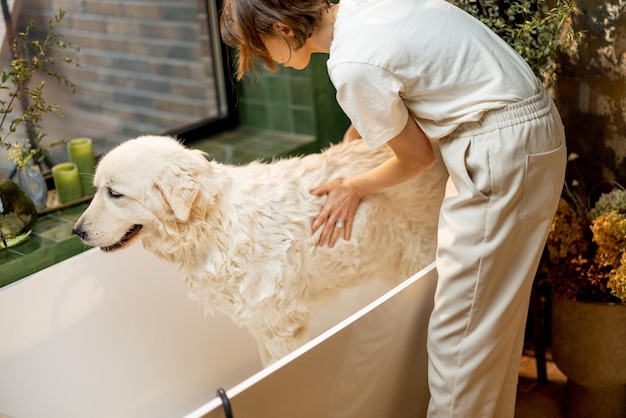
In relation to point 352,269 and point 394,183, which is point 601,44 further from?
point 352,269

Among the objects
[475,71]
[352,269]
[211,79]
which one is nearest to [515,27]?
[475,71]

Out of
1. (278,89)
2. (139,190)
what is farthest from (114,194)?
(278,89)

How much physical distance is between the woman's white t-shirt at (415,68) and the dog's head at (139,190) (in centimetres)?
42

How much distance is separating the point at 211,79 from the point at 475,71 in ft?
6.17

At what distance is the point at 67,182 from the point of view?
2340 mm

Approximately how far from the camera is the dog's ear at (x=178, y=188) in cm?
156

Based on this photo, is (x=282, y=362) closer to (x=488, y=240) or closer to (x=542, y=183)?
(x=488, y=240)

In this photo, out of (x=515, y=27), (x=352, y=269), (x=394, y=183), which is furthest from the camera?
(x=515, y=27)

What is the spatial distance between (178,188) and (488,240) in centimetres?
67

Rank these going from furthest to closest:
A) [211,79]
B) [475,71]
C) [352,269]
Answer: [211,79] → [352,269] → [475,71]

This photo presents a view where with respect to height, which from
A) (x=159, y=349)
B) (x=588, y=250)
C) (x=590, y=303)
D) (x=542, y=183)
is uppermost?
(x=542, y=183)

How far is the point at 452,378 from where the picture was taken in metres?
1.54

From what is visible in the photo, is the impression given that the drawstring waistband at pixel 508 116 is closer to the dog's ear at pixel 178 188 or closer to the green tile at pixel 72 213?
the dog's ear at pixel 178 188

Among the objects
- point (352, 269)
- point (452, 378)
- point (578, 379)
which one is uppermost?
point (352, 269)
